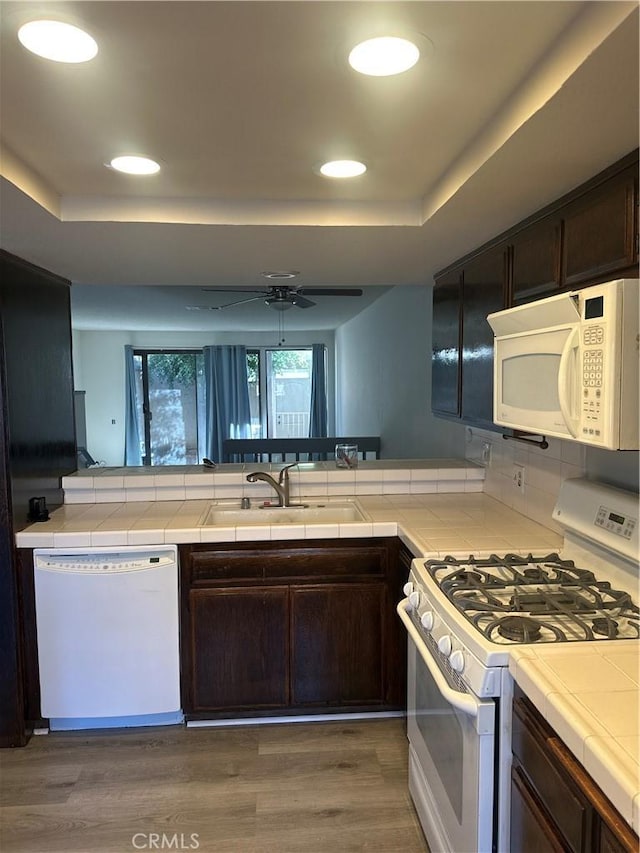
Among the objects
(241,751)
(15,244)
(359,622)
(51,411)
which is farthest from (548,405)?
(51,411)

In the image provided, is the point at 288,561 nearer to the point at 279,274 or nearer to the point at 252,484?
the point at 252,484

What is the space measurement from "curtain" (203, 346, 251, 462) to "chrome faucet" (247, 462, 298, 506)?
600 cm

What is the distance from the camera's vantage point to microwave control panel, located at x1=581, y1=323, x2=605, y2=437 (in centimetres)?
129

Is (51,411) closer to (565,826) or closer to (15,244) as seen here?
(15,244)

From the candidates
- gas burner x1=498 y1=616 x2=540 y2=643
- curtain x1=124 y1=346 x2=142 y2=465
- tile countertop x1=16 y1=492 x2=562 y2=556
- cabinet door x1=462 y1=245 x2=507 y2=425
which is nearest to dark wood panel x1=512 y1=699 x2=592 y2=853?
gas burner x1=498 y1=616 x2=540 y2=643

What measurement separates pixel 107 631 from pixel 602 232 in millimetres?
2267

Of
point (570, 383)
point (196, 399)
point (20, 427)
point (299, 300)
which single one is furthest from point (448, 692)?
point (196, 399)

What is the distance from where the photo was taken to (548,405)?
1.53 meters

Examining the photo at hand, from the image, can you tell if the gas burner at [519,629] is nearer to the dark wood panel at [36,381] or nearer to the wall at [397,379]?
the dark wood panel at [36,381]

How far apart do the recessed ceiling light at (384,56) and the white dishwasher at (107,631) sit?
1855mm

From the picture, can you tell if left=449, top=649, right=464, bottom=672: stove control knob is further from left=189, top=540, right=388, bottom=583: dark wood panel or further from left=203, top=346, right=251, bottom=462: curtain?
left=203, top=346, right=251, bottom=462: curtain

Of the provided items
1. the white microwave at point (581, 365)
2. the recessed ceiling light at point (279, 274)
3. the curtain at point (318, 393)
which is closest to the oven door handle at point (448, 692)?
the white microwave at point (581, 365)

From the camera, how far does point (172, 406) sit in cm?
909

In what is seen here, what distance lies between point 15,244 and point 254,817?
2260 mm
